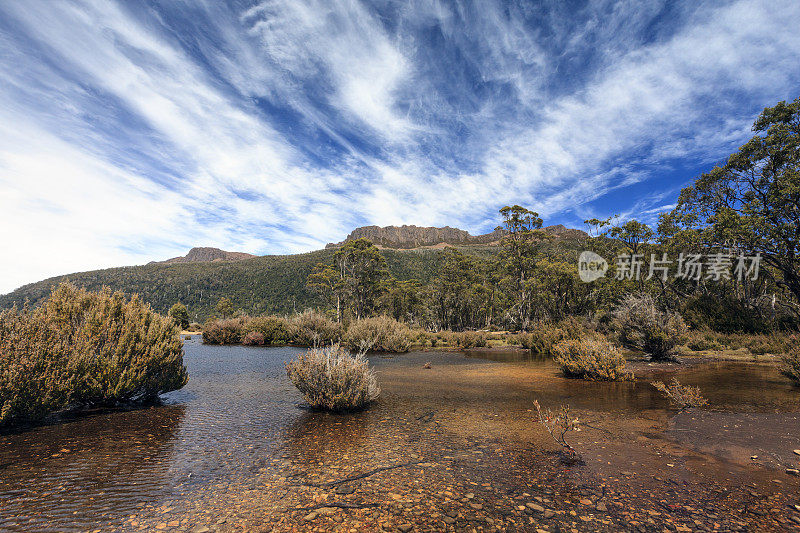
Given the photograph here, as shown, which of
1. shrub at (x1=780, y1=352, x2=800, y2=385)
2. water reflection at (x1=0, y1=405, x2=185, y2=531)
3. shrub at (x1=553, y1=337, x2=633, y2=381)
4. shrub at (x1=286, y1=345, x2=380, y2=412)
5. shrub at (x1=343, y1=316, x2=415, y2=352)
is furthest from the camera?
shrub at (x1=343, y1=316, x2=415, y2=352)

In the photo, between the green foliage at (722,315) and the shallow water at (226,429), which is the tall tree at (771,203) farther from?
the shallow water at (226,429)

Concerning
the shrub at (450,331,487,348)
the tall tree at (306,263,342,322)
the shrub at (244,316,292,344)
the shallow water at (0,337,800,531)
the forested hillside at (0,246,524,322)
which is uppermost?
the forested hillside at (0,246,524,322)

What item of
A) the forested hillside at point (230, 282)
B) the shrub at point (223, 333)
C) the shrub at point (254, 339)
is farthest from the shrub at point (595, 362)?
the forested hillside at point (230, 282)

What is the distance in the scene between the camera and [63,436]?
6281 mm

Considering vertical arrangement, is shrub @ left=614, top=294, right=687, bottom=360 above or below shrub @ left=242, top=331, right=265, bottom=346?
above

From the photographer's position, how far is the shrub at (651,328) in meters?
15.2

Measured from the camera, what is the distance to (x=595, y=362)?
1201cm

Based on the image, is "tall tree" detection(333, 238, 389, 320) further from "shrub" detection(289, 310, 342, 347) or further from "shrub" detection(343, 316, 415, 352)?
"shrub" detection(343, 316, 415, 352)

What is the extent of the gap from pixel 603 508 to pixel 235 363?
1705cm

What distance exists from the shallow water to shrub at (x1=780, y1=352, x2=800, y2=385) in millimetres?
314

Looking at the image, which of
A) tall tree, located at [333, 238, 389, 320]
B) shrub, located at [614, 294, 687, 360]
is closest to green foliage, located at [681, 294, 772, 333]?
shrub, located at [614, 294, 687, 360]

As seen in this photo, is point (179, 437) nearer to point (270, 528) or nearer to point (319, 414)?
point (319, 414)

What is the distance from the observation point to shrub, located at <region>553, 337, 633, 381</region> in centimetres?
1183

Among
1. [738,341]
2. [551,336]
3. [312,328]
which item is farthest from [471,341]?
[738,341]
